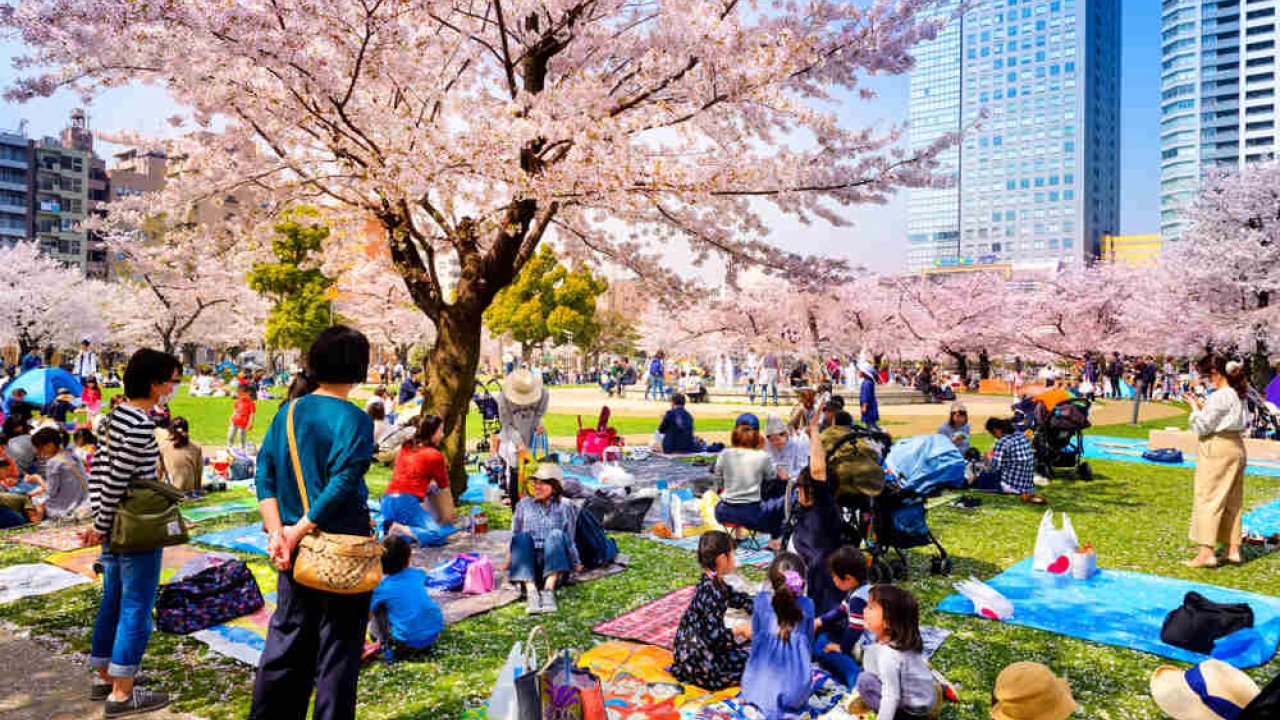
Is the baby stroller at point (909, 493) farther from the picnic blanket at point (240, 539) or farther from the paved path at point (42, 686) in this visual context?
the picnic blanket at point (240, 539)

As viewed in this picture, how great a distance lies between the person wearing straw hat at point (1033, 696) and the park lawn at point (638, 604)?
52 cm

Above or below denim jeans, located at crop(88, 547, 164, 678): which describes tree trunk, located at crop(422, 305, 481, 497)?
above

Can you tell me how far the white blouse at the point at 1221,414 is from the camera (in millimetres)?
6961

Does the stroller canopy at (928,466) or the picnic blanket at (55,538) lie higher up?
the stroller canopy at (928,466)

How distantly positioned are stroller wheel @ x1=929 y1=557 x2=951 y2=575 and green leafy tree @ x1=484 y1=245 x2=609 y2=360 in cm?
4471

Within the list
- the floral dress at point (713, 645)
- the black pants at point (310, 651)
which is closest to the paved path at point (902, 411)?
the floral dress at point (713, 645)

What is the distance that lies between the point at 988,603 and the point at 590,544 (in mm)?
3343

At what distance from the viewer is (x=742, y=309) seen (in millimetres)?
39906

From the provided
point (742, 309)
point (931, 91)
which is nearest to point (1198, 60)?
point (931, 91)

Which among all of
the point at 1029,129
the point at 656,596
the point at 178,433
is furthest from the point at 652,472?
the point at 1029,129

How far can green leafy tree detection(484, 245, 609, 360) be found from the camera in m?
51.3

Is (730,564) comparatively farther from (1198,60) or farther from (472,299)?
(1198,60)

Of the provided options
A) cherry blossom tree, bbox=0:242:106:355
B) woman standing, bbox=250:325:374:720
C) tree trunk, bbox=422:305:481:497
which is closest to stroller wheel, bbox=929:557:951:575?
woman standing, bbox=250:325:374:720

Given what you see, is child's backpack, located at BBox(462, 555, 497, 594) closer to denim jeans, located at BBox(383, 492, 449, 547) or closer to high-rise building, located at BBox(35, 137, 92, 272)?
denim jeans, located at BBox(383, 492, 449, 547)
